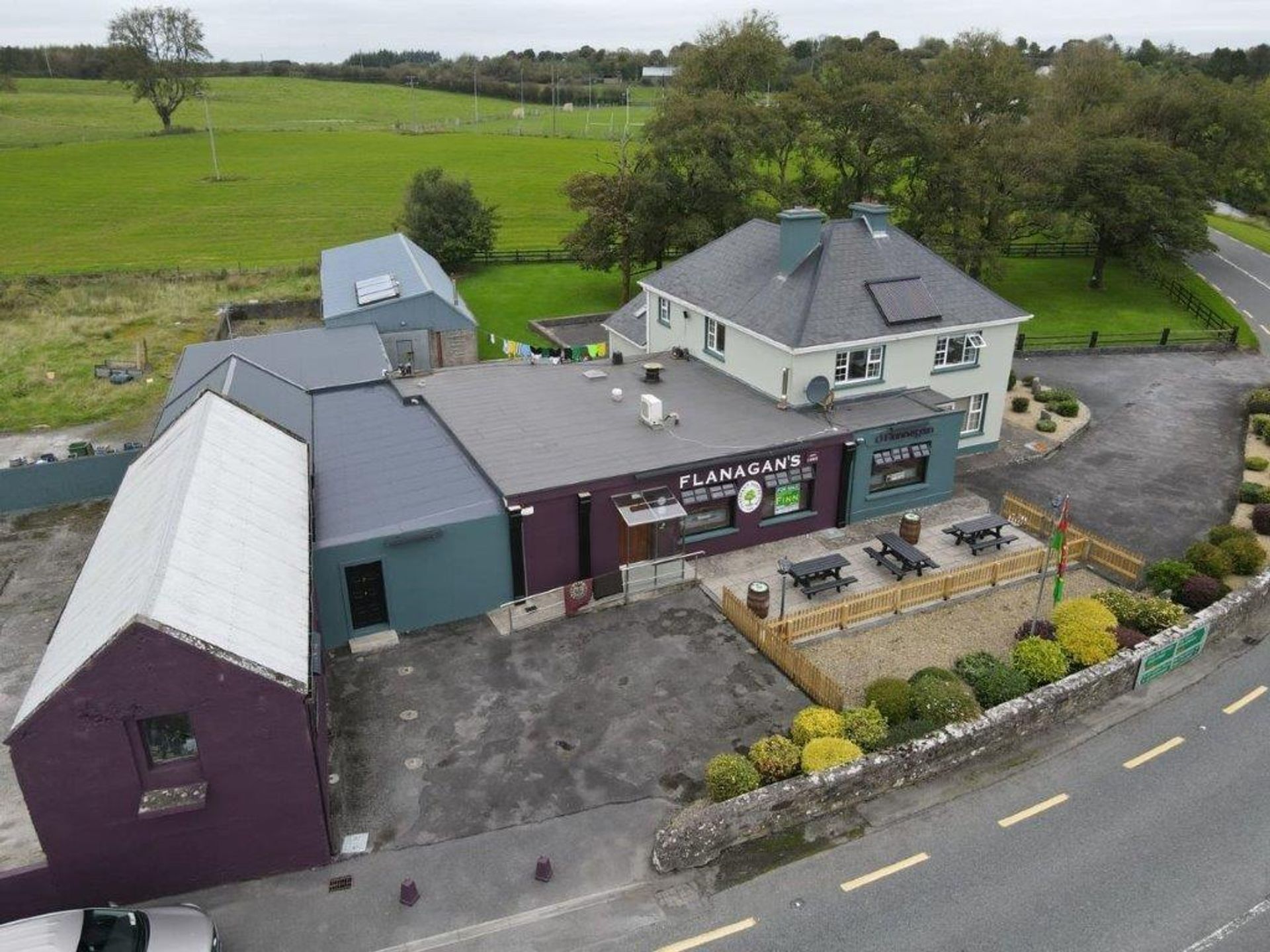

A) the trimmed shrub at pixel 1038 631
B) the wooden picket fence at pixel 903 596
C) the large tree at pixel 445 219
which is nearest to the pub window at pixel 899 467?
the wooden picket fence at pixel 903 596

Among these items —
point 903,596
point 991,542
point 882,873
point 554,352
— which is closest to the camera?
point 882,873

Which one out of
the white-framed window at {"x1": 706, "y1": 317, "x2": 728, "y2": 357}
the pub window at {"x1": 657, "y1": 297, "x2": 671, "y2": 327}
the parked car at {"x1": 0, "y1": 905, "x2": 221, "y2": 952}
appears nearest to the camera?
the parked car at {"x1": 0, "y1": 905, "x2": 221, "y2": 952}

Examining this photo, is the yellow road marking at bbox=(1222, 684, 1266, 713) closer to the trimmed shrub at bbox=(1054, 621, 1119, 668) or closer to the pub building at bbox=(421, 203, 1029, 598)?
the trimmed shrub at bbox=(1054, 621, 1119, 668)

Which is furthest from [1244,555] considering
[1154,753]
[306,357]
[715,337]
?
[306,357]

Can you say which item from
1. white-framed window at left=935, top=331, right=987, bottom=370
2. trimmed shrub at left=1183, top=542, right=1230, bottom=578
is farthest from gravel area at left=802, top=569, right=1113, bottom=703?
white-framed window at left=935, top=331, right=987, bottom=370

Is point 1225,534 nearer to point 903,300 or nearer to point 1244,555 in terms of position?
point 1244,555
